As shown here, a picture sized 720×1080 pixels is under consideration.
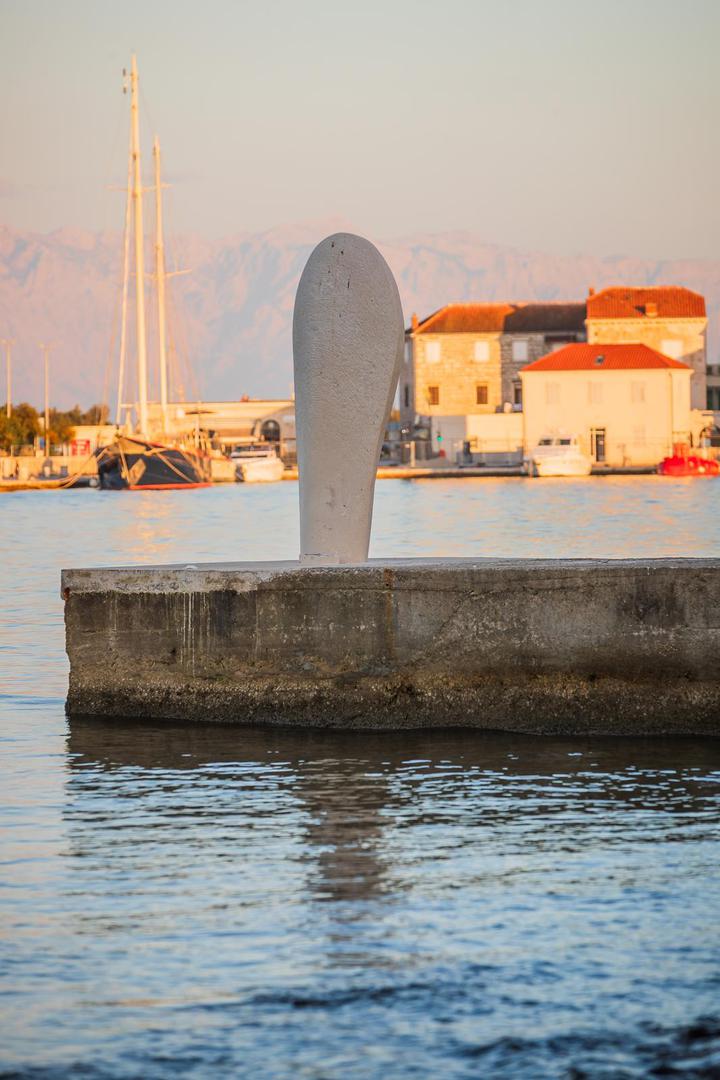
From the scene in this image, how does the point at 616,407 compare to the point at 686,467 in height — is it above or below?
above

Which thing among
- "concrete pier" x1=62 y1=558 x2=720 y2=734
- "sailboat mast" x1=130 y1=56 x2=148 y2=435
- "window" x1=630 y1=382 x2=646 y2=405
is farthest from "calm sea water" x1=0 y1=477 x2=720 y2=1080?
"window" x1=630 y1=382 x2=646 y2=405

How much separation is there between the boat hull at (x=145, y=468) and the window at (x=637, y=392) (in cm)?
2330

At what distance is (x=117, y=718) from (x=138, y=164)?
67.0m

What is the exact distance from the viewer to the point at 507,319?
10838 centimetres

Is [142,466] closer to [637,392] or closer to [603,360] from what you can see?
[603,360]

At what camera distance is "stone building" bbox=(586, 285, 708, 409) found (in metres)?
101

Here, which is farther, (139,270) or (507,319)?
(507,319)

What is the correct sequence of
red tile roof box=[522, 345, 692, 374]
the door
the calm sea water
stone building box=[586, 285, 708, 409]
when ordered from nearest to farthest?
the calm sea water → red tile roof box=[522, 345, 692, 374] → the door → stone building box=[586, 285, 708, 409]

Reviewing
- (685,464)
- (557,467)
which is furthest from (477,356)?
(685,464)

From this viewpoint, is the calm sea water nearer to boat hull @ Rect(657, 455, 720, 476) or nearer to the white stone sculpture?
the white stone sculpture

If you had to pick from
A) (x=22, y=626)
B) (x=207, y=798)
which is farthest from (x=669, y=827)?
(x=22, y=626)

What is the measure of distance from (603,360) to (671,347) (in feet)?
38.8

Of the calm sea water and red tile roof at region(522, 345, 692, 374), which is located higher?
red tile roof at region(522, 345, 692, 374)

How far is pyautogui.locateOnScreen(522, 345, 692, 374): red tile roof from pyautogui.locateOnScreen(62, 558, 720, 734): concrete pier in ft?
261
